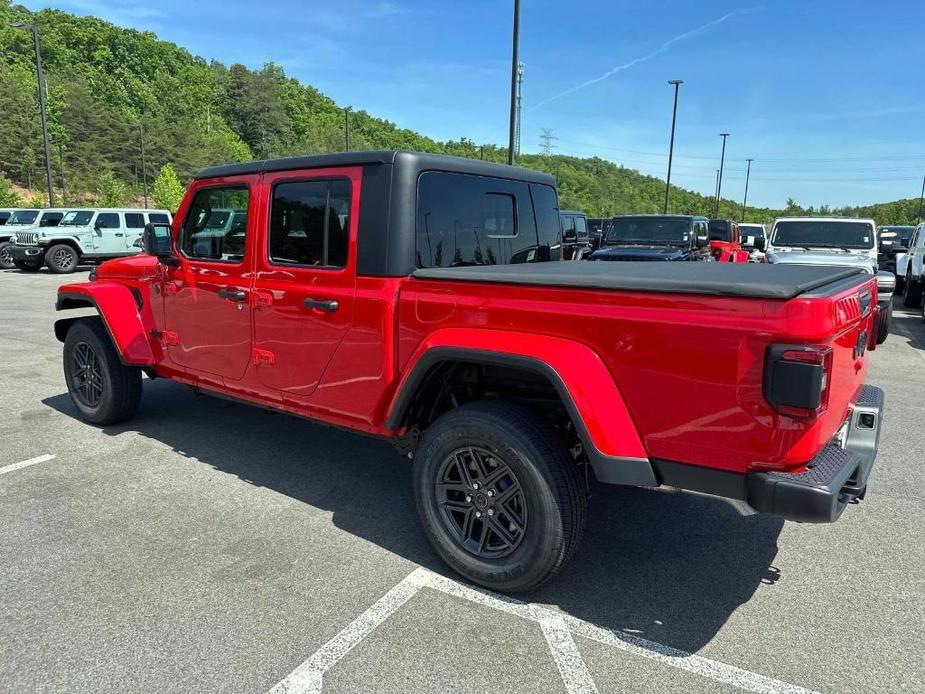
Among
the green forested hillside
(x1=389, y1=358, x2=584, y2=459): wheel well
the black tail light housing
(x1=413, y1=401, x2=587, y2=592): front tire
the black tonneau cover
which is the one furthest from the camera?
the green forested hillside

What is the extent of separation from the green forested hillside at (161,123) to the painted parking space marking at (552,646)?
47473 mm

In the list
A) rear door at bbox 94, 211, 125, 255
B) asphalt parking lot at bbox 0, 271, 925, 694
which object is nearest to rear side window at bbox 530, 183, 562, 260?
asphalt parking lot at bbox 0, 271, 925, 694

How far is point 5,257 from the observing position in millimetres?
19875

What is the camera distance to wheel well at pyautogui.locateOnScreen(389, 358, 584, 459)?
2.95 m

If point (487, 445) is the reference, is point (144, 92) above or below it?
above

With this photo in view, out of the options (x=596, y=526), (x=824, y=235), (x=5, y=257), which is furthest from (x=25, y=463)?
(x=5, y=257)

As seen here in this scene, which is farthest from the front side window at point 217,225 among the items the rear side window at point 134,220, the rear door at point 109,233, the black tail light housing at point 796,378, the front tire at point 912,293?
the rear side window at point 134,220

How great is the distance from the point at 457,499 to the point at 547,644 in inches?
30.4

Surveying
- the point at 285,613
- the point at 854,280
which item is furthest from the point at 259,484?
the point at 854,280

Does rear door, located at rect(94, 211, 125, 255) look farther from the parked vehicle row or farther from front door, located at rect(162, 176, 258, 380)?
front door, located at rect(162, 176, 258, 380)

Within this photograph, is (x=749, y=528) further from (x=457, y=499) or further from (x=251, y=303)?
(x=251, y=303)

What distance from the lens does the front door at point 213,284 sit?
12.5ft

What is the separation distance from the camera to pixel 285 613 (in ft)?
8.84

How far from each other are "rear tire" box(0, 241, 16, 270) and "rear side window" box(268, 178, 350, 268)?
1975 cm
